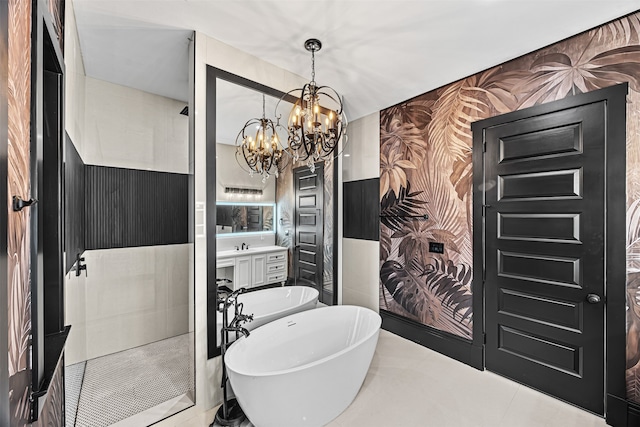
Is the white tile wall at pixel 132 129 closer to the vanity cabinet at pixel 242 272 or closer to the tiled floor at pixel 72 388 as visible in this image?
the vanity cabinet at pixel 242 272

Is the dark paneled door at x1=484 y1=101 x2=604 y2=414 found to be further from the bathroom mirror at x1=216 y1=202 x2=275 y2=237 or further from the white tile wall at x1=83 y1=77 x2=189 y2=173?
the white tile wall at x1=83 y1=77 x2=189 y2=173

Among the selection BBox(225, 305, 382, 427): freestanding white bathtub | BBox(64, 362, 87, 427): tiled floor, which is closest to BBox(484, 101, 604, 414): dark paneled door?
BBox(225, 305, 382, 427): freestanding white bathtub

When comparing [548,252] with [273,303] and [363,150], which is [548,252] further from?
[273,303]

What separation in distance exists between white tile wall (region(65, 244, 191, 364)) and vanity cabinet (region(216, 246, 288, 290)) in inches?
24.3

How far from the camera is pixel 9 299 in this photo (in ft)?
2.25

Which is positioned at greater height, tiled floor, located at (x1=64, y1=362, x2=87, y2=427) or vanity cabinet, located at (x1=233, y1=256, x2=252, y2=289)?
vanity cabinet, located at (x1=233, y1=256, x2=252, y2=289)

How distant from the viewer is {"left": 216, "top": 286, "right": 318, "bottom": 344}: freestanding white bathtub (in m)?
2.37

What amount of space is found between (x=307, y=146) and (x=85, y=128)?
2.13 metres

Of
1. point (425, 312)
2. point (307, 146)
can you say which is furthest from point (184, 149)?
point (425, 312)

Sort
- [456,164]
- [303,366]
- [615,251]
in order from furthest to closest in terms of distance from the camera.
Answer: [456,164] < [615,251] < [303,366]

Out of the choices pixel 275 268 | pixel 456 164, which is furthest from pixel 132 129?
pixel 456 164

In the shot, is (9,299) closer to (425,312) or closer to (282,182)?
(282,182)

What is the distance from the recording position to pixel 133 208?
2855 millimetres

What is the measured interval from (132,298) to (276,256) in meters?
1.56
